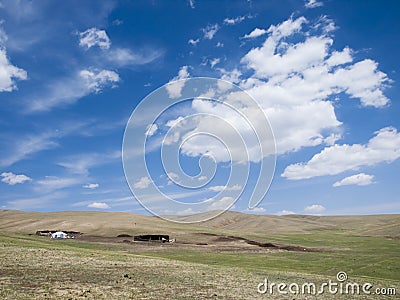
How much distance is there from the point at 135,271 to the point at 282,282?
1308 centimetres

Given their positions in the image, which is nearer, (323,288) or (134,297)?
(134,297)

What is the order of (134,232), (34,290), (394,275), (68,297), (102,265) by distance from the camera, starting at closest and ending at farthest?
(68,297)
(34,290)
(102,265)
(394,275)
(134,232)

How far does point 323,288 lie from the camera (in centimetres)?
3108

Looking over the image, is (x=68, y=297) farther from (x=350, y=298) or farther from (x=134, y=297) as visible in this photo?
(x=350, y=298)

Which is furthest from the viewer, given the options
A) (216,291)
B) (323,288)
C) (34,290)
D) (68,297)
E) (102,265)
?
(102,265)

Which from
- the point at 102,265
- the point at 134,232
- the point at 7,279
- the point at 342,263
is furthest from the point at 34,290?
the point at 134,232

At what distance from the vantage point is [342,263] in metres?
60.4

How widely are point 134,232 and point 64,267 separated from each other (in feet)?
292

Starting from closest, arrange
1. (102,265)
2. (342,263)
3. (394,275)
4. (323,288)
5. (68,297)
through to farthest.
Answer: (68,297), (323,288), (102,265), (394,275), (342,263)

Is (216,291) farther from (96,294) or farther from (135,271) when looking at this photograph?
(135,271)

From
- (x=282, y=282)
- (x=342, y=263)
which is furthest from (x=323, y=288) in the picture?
(x=342, y=263)

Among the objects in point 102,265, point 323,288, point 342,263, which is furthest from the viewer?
point 342,263

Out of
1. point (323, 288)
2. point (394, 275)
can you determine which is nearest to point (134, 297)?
point (323, 288)

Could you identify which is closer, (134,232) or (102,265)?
(102,265)
